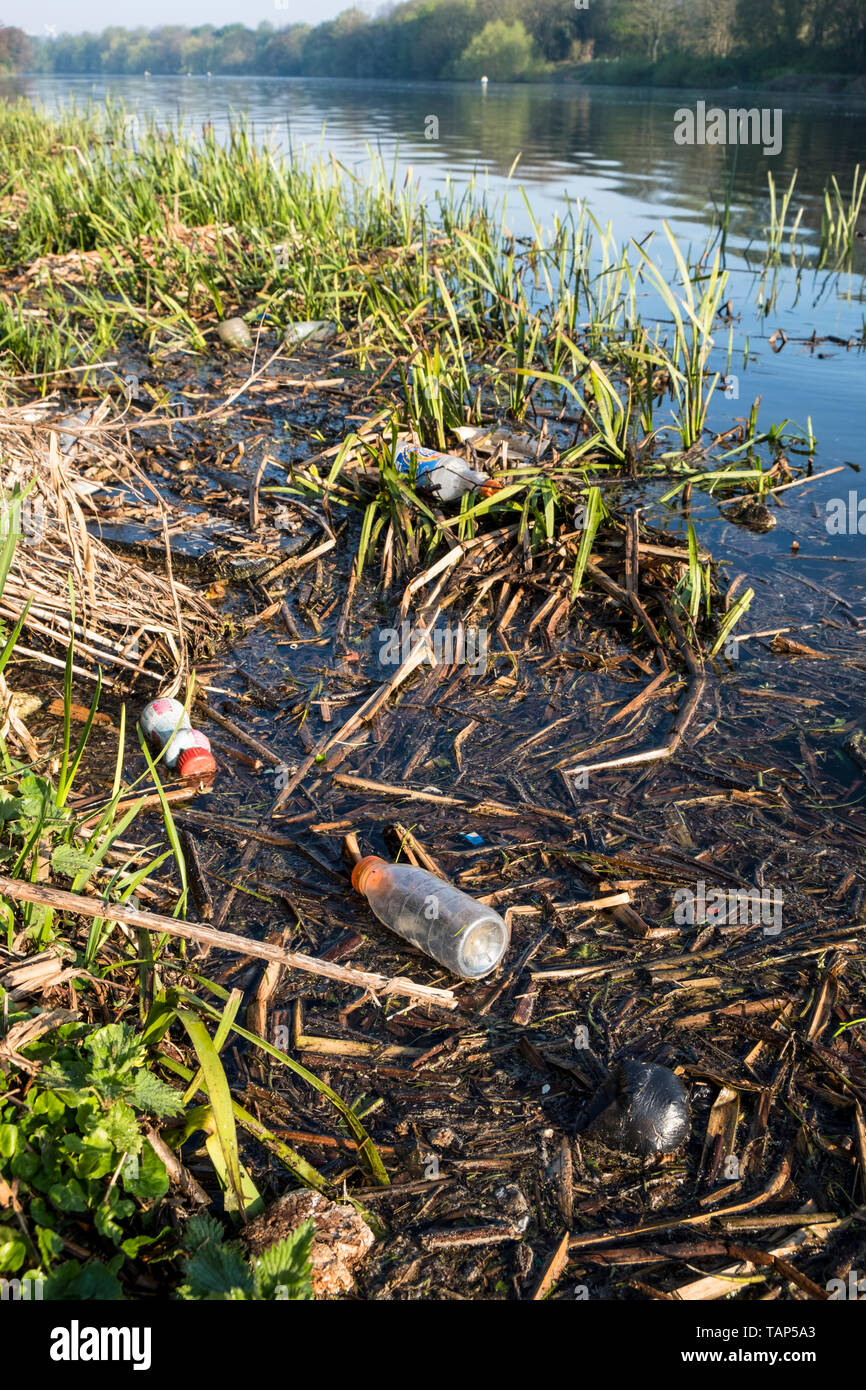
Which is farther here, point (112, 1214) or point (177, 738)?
point (177, 738)

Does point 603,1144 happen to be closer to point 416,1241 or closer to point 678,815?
point 416,1241

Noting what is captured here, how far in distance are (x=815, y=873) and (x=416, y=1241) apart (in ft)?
5.03

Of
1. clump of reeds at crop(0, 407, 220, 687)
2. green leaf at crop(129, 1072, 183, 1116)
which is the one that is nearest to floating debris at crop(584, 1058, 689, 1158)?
green leaf at crop(129, 1072, 183, 1116)

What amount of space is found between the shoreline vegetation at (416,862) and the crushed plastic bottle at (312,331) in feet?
6.24

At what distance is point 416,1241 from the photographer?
1.75m

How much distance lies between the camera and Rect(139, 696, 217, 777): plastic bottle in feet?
9.87

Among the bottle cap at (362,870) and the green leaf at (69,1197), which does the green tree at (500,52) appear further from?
the green leaf at (69,1197)

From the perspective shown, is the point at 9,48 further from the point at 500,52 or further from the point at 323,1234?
the point at 323,1234

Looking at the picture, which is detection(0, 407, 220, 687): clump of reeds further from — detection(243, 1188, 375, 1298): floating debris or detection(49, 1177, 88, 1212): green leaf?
detection(243, 1188, 375, 1298): floating debris

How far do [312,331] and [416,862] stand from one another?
19.7ft

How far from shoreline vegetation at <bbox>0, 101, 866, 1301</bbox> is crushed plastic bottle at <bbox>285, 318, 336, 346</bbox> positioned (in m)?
1.90

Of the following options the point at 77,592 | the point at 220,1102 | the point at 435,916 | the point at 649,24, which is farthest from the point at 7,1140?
the point at 649,24

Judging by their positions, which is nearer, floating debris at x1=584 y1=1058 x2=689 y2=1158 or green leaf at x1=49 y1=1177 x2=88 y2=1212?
green leaf at x1=49 y1=1177 x2=88 y2=1212

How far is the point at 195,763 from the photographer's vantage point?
3.00 meters
